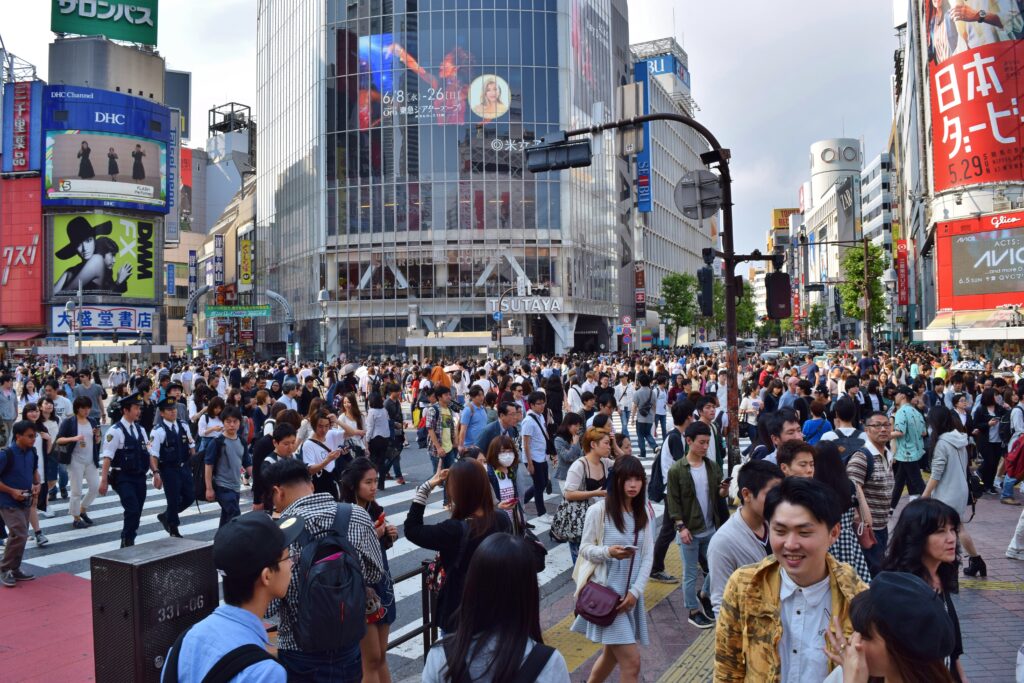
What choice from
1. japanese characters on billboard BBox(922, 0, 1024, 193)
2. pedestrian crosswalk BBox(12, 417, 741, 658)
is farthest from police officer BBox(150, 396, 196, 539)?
japanese characters on billboard BBox(922, 0, 1024, 193)

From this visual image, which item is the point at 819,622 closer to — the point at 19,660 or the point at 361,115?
the point at 19,660

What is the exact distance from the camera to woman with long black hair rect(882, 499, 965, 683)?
343 cm

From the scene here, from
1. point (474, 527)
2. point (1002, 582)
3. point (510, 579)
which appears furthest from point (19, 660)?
point (1002, 582)

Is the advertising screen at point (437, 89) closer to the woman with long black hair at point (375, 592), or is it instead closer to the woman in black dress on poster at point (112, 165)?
the woman in black dress on poster at point (112, 165)

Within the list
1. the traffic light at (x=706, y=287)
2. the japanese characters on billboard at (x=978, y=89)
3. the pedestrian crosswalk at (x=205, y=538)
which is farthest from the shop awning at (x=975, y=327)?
the pedestrian crosswalk at (x=205, y=538)

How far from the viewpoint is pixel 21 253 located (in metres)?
62.7

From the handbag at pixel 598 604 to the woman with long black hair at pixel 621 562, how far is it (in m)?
0.08

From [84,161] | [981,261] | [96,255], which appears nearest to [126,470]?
[981,261]

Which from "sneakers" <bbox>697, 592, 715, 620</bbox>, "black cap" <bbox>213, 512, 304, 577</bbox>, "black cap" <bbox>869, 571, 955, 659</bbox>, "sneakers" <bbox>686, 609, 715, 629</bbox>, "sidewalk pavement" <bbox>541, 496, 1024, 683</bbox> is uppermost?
"black cap" <bbox>213, 512, 304, 577</bbox>

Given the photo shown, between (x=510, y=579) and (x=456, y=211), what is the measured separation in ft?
181

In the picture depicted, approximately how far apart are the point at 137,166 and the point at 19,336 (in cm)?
1687

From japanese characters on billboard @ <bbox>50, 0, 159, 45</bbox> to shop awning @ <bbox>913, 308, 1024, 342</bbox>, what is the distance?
6916cm

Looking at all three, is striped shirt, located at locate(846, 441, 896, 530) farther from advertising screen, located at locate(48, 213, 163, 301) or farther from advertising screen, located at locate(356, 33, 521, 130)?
advertising screen, located at locate(48, 213, 163, 301)

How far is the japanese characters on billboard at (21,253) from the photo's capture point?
205ft
